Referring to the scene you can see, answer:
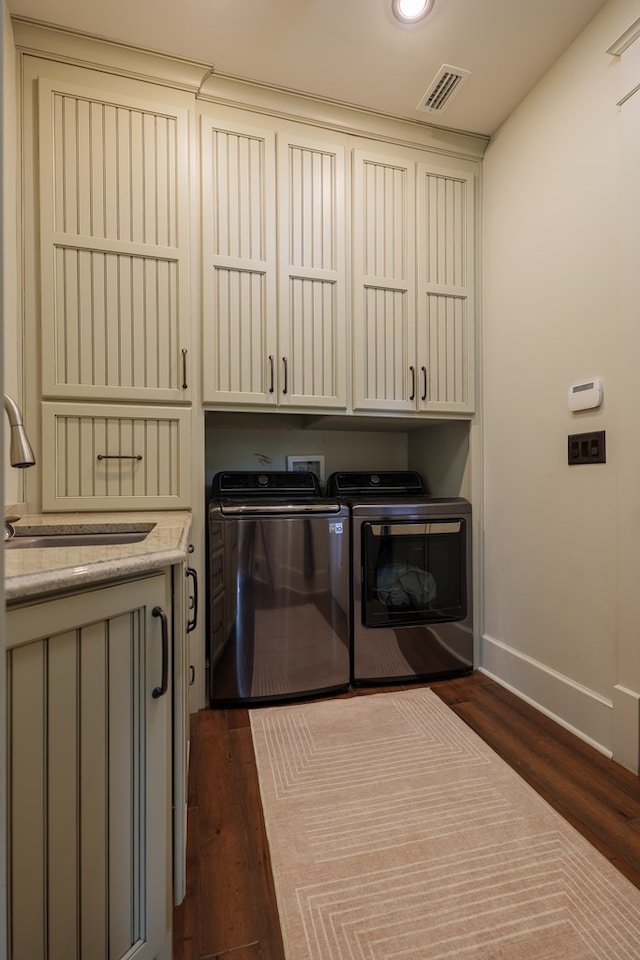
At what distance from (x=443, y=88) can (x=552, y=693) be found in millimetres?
2546

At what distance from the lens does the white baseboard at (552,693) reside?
5.35 feet

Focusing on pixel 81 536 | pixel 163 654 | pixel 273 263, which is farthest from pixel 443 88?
pixel 163 654

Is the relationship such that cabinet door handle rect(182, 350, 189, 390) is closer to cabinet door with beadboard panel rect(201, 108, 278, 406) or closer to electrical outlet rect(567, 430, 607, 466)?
cabinet door with beadboard panel rect(201, 108, 278, 406)

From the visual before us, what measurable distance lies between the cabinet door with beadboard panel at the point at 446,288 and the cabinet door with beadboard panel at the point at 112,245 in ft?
3.56

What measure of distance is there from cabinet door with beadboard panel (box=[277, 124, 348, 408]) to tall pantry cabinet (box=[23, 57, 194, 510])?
1.34ft

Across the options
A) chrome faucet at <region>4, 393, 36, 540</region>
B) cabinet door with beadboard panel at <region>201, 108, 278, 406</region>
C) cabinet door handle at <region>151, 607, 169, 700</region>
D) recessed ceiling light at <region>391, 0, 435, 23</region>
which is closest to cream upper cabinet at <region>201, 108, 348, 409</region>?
cabinet door with beadboard panel at <region>201, 108, 278, 406</region>

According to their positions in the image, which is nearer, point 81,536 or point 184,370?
point 81,536

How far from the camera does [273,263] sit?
1952mm

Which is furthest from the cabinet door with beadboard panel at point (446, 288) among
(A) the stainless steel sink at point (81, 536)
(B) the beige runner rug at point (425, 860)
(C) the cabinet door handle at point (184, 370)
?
(B) the beige runner rug at point (425, 860)

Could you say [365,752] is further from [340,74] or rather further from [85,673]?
[340,74]

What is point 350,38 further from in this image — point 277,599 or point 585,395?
point 277,599

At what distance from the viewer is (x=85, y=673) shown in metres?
0.78

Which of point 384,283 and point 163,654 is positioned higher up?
point 384,283

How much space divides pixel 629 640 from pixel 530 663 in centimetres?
51
